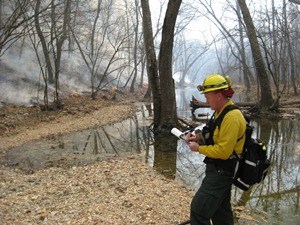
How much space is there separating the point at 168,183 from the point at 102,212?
196 cm

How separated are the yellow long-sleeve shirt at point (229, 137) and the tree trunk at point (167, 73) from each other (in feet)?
28.2

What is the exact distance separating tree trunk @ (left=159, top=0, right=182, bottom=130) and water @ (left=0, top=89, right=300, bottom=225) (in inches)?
33.0

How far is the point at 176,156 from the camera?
923 cm

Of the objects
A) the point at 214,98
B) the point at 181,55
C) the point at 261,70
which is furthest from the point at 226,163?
the point at 181,55

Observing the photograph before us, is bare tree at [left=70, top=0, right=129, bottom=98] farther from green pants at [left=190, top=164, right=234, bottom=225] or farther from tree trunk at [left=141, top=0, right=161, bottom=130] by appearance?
green pants at [left=190, top=164, right=234, bottom=225]

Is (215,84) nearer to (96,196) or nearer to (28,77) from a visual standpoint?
(96,196)

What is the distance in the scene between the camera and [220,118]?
10.6 ft

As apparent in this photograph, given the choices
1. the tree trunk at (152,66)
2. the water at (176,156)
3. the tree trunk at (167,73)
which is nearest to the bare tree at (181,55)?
the tree trunk at (152,66)

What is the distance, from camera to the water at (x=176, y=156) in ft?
19.2

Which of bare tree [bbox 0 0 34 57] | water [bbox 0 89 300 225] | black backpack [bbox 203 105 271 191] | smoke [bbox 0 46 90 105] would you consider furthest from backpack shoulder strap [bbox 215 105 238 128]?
smoke [bbox 0 46 90 105]

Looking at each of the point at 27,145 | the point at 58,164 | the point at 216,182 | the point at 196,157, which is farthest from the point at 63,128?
the point at 216,182

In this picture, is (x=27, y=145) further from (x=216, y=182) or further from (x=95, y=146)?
(x=216, y=182)

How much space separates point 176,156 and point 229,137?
6.20 metres

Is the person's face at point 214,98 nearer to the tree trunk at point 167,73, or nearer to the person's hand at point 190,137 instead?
the person's hand at point 190,137
